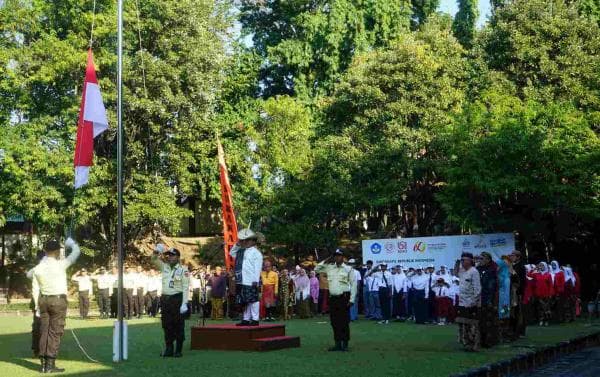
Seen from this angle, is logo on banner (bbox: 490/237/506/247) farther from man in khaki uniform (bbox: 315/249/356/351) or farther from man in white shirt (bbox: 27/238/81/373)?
man in white shirt (bbox: 27/238/81/373)

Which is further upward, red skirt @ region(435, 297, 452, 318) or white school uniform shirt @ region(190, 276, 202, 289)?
white school uniform shirt @ region(190, 276, 202, 289)

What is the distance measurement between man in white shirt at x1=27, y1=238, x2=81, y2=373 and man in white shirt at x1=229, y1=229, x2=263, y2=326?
3.52m

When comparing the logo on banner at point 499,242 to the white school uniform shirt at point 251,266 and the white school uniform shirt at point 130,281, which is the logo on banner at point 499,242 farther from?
the white school uniform shirt at point 251,266

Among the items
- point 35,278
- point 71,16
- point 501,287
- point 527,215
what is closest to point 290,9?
point 71,16

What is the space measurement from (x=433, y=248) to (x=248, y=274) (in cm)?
1365

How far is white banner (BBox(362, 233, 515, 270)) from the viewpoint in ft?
87.9

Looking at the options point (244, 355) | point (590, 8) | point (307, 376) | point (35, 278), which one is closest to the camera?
point (307, 376)

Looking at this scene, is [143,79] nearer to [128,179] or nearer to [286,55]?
[128,179]

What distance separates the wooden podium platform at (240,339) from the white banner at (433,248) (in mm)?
11951

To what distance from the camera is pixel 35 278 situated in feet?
43.1

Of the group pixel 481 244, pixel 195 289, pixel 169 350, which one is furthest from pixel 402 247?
pixel 169 350

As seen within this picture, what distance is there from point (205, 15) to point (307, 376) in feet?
89.5

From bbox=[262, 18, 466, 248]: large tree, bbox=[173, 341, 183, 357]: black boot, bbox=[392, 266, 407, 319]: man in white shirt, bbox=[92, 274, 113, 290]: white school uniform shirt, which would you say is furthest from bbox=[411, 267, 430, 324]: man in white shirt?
bbox=[173, 341, 183, 357]: black boot

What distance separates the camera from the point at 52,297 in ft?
42.3
